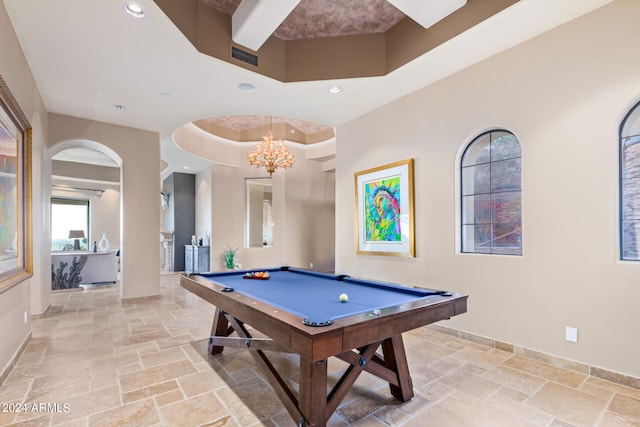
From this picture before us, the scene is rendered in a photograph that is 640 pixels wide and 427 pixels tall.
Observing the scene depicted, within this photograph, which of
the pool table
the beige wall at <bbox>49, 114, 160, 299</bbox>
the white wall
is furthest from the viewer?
the white wall

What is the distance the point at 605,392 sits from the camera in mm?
2371

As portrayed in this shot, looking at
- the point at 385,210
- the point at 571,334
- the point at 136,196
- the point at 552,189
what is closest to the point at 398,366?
the point at 571,334

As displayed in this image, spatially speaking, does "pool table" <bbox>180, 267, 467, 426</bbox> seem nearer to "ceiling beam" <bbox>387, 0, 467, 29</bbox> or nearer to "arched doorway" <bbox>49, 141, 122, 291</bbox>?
"ceiling beam" <bbox>387, 0, 467, 29</bbox>

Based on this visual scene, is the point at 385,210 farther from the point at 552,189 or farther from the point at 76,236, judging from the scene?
the point at 76,236

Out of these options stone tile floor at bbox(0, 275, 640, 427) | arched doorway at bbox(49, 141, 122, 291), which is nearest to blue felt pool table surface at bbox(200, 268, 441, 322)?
stone tile floor at bbox(0, 275, 640, 427)

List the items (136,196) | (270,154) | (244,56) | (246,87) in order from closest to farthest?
(244,56)
(246,87)
(136,196)
(270,154)

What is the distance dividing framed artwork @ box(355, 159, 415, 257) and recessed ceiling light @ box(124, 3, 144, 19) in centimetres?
320

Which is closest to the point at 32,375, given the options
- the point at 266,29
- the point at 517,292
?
the point at 266,29

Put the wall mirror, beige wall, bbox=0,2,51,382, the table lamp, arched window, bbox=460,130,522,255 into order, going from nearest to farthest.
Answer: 1. beige wall, bbox=0,2,51,382
2. arched window, bbox=460,130,522,255
3. the table lamp
4. the wall mirror

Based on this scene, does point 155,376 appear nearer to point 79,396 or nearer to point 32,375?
point 79,396

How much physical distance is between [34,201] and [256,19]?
336 centimetres

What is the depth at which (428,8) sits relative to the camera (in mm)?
2936

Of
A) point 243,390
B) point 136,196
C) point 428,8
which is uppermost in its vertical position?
point 428,8

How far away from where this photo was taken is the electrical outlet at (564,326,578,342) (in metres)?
2.73
